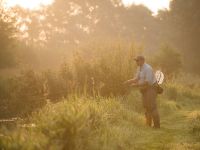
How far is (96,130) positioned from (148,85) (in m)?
3.98

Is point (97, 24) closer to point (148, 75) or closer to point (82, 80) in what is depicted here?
point (82, 80)

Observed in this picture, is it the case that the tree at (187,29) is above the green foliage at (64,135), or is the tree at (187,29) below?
above

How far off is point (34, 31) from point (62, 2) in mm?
6961

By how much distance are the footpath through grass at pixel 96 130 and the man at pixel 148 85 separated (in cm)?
35

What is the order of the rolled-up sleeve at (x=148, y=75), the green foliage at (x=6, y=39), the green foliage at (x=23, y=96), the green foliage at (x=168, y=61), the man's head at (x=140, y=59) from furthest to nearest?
1. the green foliage at (x=6, y=39)
2. the green foliage at (x=168, y=61)
3. the green foliage at (x=23, y=96)
4. the man's head at (x=140, y=59)
5. the rolled-up sleeve at (x=148, y=75)

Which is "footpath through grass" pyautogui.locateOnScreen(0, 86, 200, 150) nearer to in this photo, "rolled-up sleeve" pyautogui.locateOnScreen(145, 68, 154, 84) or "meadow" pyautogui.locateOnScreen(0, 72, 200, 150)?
"meadow" pyautogui.locateOnScreen(0, 72, 200, 150)

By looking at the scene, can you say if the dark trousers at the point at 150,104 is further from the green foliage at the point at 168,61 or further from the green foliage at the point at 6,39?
the green foliage at the point at 6,39

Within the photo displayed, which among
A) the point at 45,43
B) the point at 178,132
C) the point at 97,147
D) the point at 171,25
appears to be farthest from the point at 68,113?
the point at 45,43

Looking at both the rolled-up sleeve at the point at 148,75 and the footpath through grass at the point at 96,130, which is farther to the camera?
the rolled-up sleeve at the point at 148,75

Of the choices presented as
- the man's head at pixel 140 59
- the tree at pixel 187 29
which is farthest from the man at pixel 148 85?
the tree at pixel 187 29

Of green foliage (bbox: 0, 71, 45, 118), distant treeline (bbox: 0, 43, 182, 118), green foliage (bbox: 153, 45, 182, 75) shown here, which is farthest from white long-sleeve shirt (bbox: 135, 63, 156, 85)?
green foliage (bbox: 153, 45, 182, 75)

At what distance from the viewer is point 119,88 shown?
16422 millimetres

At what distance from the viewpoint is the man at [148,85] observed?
42.6 feet

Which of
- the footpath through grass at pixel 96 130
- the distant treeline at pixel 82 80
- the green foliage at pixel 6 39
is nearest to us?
the footpath through grass at pixel 96 130
